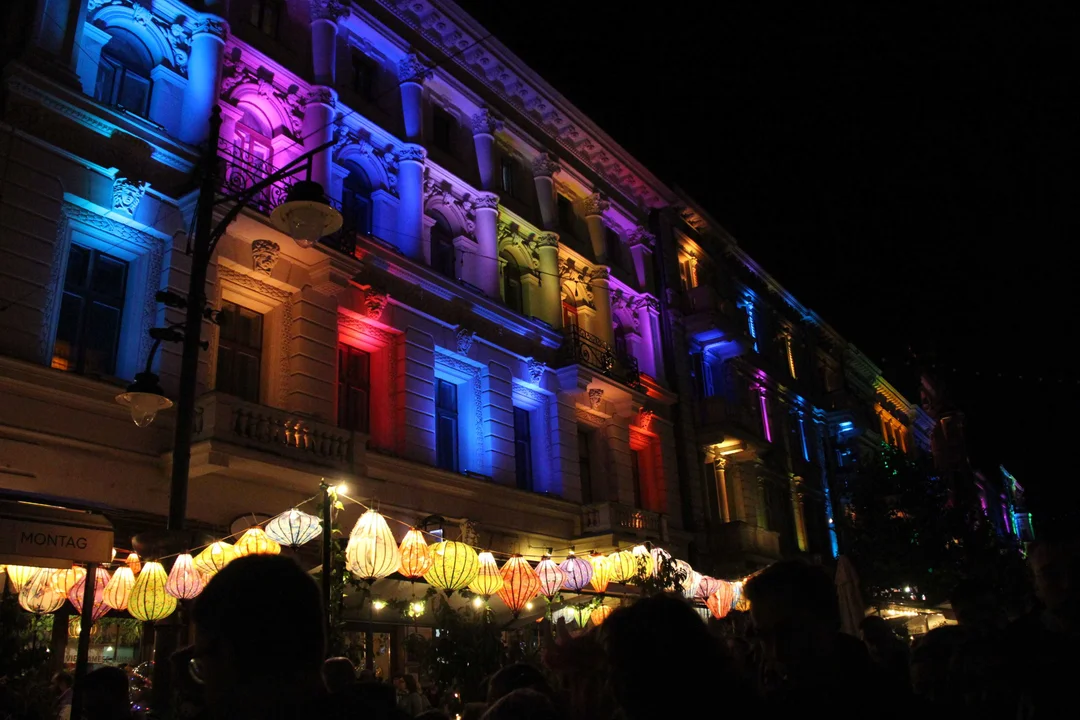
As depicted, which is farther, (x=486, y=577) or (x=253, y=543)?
(x=486, y=577)

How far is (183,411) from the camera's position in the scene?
9.00m

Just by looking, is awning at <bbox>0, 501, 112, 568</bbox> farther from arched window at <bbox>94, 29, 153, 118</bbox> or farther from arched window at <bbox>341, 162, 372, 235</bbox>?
arched window at <bbox>341, 162, 372, 235</bbox>

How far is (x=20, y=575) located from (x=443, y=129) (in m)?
14.9

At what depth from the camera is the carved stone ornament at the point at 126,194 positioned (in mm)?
13719

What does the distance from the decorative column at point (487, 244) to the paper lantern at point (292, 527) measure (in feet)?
34.0

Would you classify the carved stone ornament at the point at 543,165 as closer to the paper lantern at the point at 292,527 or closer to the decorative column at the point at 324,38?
the decorative column at the point at 324,38

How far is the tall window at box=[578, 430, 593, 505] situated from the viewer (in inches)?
909

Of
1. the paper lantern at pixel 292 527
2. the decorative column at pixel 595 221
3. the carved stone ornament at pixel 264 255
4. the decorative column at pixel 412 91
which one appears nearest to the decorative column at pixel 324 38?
the decorative column at pixel 412 91

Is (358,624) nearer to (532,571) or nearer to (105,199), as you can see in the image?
(532,571)

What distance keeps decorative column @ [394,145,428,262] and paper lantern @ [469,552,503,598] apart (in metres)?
8.37

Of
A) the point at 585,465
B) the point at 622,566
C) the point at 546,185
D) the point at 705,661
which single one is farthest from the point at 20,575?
the point at 546,185

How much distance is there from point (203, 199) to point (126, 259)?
555 centimetres

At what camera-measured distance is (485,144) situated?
2272 cm

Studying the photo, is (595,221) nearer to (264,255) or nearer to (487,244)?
(487,244)
